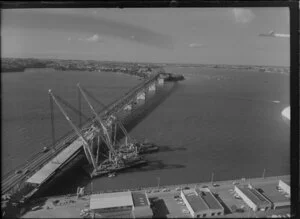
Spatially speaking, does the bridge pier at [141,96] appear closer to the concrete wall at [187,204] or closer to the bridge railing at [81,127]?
the bridge railing at [81,127]

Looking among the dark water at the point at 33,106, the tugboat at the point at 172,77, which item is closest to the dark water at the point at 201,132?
the dark water at the point at 33,106

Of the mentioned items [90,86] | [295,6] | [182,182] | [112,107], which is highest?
[295,6]

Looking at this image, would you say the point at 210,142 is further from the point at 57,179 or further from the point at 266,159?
the point at 57,179

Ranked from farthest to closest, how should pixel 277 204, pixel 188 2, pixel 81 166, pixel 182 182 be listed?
pixel 81 166
pixel 182 182
pixel 277 204
pixel 188 2

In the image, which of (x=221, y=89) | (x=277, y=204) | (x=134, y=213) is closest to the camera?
(x=134, y=213)

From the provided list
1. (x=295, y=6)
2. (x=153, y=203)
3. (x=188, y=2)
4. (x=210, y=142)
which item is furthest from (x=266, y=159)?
(x=188, y=2)

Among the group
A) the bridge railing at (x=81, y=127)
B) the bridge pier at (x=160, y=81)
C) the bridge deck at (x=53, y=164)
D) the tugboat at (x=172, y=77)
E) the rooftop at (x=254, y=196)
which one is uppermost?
the tugboat at (x=172, y=77)

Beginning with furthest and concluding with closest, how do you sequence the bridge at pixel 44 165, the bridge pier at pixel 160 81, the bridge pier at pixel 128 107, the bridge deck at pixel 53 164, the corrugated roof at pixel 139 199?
the bridge pier at pixel 160 81 < the bridge pier at pixel 128 107 < the bridge deck at pixel 53 164 < the bridge at pixel 44 165 < the corrugated roof at pixel 139 199
